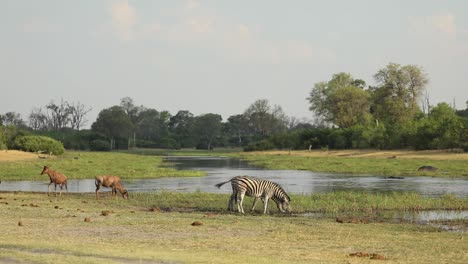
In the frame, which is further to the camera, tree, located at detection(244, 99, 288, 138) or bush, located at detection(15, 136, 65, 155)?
tree, located at detection(244, 99, 288, 138)

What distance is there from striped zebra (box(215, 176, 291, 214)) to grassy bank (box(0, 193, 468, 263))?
1300 millimetres

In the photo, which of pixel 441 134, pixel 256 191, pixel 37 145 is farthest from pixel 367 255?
pixel 37 145

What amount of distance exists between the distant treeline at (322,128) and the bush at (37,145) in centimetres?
126

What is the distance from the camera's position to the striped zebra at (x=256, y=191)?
23.5m

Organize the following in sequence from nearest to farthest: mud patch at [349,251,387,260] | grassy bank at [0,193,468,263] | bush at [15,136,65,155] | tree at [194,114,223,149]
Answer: grassy bank at [0,193,468,263] → mud patch at [349,251,387,260] → bush at [15,136,65,155] → tree at [194,114,223,149]

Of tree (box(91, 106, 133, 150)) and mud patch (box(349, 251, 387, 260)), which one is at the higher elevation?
tree (box(91, 106, 133, 150))

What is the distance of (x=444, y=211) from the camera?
79.7 feet

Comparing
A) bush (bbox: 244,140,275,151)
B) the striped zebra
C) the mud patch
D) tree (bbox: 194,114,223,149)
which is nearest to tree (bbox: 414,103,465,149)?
bush (bbox: 244,140,275,151)

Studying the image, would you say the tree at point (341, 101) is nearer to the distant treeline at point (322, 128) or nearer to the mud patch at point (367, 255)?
the distant treeline at point (322, 128)

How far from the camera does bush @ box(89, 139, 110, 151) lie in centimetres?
13538

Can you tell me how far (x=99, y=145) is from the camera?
448 feet

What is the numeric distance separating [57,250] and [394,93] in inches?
4128

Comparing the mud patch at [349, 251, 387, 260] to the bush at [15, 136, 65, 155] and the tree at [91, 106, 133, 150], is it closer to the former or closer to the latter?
the bush at [15, 136, 65, 155]

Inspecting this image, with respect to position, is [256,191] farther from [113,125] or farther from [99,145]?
[113,125]
